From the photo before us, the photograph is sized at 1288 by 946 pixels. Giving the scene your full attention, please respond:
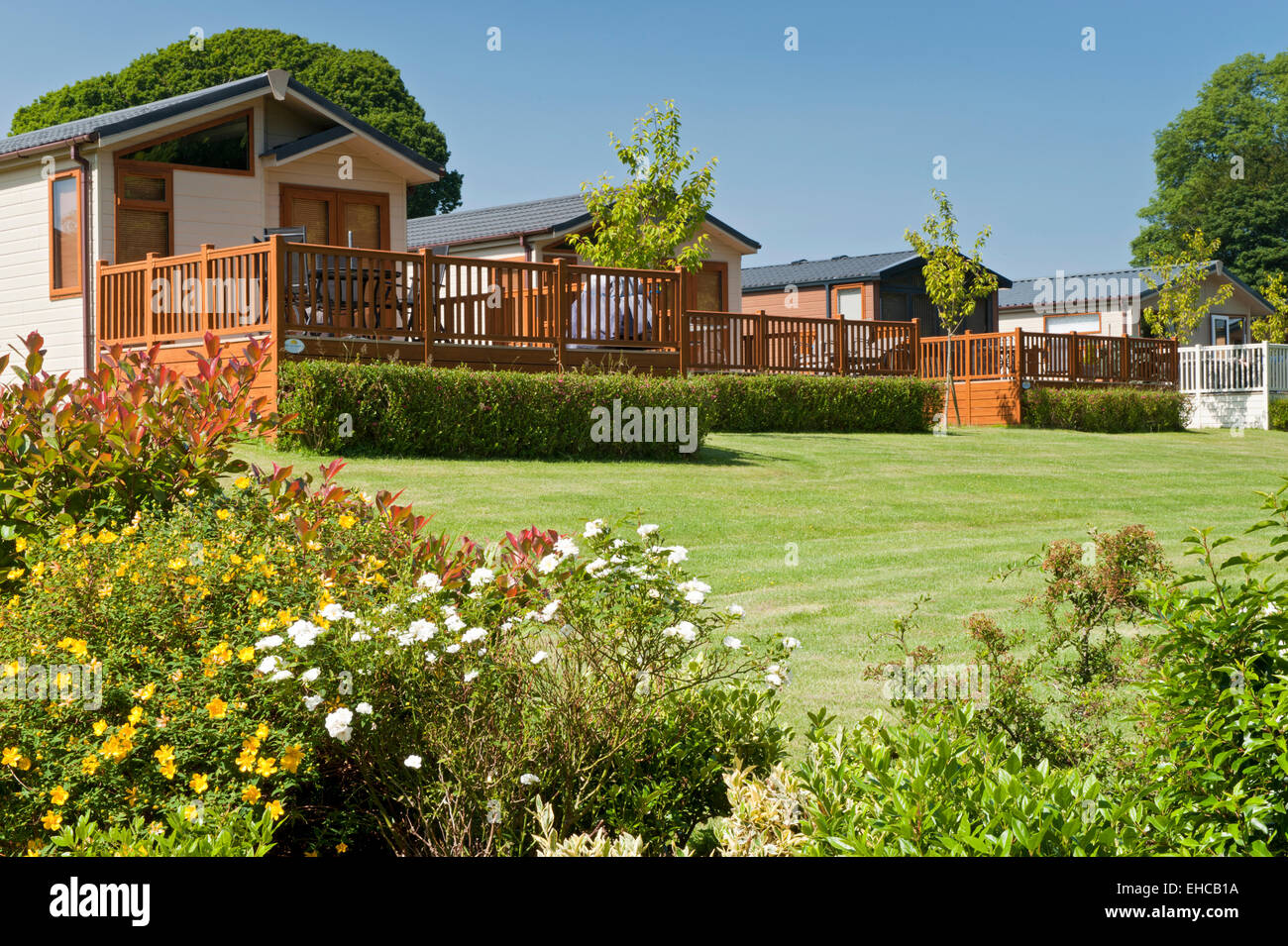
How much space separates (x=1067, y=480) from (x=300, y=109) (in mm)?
13423

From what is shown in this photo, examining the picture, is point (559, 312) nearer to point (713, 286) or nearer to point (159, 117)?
point (159, 117)

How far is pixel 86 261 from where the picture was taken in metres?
17.6

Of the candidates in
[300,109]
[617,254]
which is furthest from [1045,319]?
[300,109]

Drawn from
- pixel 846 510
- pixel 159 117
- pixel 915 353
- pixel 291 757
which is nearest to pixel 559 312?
pixel 846 510

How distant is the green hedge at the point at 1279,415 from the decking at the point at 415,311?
614 inches

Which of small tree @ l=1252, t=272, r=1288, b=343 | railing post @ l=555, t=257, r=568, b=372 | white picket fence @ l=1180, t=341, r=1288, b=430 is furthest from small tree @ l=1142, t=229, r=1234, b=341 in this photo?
railing post @ l=555, t=257, r=568, b=372

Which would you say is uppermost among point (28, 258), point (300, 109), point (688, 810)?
point (300, 109)

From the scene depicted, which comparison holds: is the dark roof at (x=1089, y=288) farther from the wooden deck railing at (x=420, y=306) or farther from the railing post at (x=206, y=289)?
the railing post at (x=206, y=289)

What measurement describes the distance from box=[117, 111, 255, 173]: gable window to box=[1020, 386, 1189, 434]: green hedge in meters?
15.2

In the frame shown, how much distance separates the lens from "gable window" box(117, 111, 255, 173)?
18.1m

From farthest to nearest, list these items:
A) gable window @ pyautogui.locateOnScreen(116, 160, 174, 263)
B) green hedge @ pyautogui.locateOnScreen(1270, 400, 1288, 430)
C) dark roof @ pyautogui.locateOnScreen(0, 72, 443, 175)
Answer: green hedge @ pyautogui.locateOnScreen(1270, 400, 1288, 430)
gable window @ pyautogui.locateOnScreen(116, 160, 174, 263)
dark roof @ pyautogui.locateOnScreen(0, 72, 443, 175)

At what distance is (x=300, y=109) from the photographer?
Result: 19.6 metres

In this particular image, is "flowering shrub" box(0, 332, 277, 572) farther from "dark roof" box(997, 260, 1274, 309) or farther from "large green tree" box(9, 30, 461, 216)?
"large green tree" box(9, 30, 461, 216)
